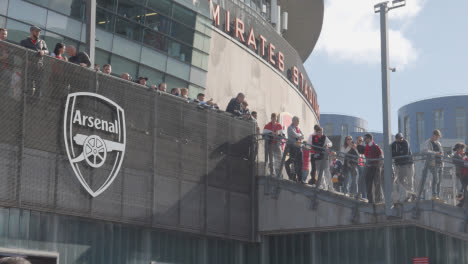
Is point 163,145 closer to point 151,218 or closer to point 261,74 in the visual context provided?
point 151,218

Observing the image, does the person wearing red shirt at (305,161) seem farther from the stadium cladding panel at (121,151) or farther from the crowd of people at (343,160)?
the stadium cladding panel at (121,151)

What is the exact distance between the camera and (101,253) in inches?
699

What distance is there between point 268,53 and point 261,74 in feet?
4.76

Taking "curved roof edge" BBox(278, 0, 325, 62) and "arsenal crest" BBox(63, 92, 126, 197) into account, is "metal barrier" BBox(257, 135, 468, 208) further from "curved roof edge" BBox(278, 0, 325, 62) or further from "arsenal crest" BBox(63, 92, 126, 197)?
"curved roof edge" BBox(278, 0, 325, 62)

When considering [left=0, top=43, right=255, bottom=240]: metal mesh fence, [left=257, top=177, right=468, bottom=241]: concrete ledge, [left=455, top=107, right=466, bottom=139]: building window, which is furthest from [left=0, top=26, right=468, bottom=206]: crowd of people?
[left=455, top=107, right=466, bottom=139]: building window

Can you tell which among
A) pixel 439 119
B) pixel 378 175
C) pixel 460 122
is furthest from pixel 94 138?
pixel 439 119

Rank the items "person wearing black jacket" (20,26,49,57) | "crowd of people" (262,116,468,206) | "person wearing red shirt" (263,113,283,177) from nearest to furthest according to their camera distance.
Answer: "person wearing black jacket" (20,26,49,57) < "crowd of people" (262,116,468,206) < "person wearing red shirt" (263,113,283,177)

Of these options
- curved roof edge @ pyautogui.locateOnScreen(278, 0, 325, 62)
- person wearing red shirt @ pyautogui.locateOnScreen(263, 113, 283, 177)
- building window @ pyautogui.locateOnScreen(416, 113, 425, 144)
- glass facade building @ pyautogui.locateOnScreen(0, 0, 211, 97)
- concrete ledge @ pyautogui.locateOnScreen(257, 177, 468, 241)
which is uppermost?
building window @ pyautogui.locateOnScreen(416, 113, 425, 144)

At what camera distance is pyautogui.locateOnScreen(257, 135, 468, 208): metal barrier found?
1802cm

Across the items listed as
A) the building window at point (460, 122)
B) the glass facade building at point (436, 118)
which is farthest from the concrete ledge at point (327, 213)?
the building window at point (460, 122)

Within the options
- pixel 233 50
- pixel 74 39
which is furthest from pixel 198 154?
pixel 233 50

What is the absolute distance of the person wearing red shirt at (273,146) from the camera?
69.4 ft

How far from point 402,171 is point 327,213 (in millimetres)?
3013

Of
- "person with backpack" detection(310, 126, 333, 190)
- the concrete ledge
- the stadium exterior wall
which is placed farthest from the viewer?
the stadium exterior wall
